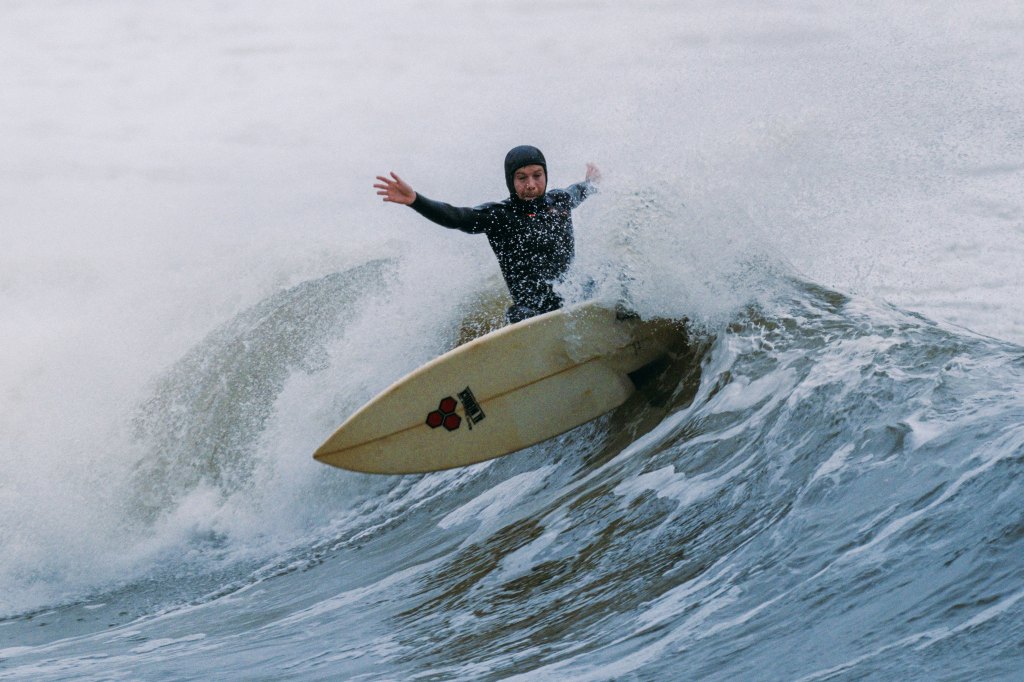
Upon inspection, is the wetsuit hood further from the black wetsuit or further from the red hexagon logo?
the red hexagon logo

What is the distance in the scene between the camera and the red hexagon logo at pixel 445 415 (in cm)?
577

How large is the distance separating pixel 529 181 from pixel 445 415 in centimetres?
148

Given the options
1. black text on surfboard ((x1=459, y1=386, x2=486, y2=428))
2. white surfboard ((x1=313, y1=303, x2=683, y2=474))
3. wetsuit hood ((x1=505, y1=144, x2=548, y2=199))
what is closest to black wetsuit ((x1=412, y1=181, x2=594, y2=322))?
wetsuit hood ((x1=505, y1=144, x2=548, y2=199))

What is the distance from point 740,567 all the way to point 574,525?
127 centimetres

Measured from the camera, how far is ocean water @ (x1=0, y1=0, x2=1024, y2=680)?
3711 mm

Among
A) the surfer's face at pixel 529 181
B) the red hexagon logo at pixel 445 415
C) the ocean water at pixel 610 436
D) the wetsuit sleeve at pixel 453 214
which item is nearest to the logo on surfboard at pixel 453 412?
the red hexagon logo at pixel 445 415

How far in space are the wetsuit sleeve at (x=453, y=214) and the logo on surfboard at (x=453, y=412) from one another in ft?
3.17

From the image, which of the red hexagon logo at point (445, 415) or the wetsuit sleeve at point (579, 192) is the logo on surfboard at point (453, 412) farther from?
the wetsuit sleeve at point (579, 192)

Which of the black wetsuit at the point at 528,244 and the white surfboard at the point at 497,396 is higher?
the black wetsuit at the point at 528,244

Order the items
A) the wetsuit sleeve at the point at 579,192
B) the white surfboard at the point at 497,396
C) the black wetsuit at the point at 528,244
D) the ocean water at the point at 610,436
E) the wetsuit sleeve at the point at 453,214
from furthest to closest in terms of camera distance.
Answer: the wetsuit sleeve at the point at 579,192 → the black wetsuit at the point at 528,244 → the wetsuit sleeve at the point at 453,214 → the white surfboard at the point at 497,396 → the ocean water at the point at 610,436

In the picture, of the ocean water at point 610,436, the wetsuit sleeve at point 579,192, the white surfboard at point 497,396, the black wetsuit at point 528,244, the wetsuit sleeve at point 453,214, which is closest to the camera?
the ocean water at point 610,436

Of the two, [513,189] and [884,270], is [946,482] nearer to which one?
[513,189]

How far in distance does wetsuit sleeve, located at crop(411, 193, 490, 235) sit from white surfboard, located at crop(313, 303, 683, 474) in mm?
716

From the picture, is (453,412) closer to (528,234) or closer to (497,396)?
(497,396)
